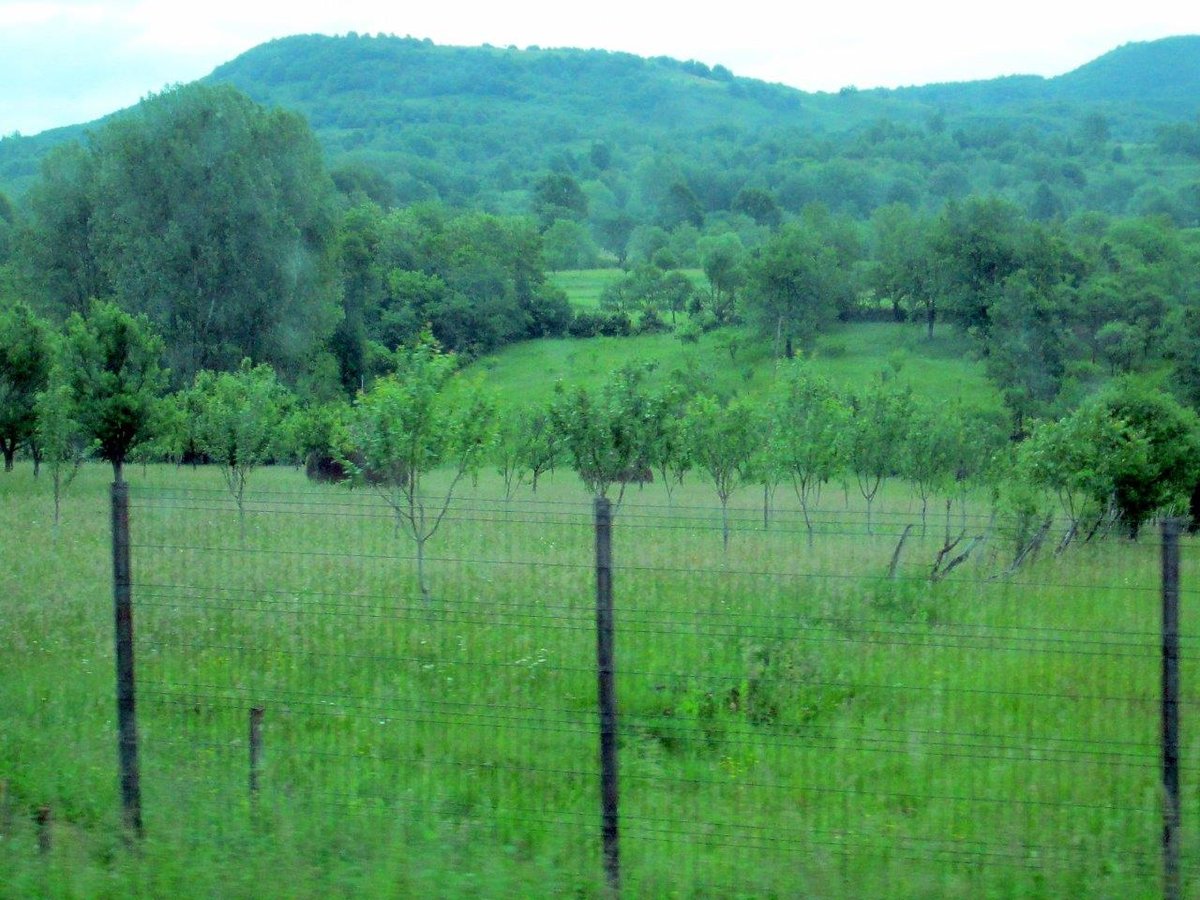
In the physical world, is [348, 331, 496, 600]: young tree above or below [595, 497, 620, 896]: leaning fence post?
above

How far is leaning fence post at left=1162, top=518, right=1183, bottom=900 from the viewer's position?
4.70m

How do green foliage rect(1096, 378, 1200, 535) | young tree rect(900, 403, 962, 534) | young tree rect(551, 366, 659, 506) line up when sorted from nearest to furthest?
green foliage rect(1096, 378, 1200, 535) < young tree rect(551, 366, 659, 506) < young tree rect(900, 403, 962, 534)

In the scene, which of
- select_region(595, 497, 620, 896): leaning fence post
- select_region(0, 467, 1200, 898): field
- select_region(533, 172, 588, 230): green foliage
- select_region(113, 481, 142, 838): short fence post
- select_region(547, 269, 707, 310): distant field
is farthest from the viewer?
select_region(533, 172, 588, 230): green foliage

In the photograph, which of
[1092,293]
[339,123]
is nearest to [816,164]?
[339,123]

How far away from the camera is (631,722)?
243 inches

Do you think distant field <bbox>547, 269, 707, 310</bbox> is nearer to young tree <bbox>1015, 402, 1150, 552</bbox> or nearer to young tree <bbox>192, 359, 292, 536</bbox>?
young tree <bbox>192, 359, 292, 536</bbox>

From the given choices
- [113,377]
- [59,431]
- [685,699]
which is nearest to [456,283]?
[113,377]

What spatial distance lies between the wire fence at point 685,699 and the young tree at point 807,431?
20.8m

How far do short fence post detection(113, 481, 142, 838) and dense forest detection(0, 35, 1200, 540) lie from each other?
11.7m

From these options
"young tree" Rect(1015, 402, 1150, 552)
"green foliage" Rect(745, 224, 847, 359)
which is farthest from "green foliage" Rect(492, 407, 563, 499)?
"green foliage" Rect(745, 224, 847, 359)

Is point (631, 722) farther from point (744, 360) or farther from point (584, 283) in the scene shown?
point (584, 283)

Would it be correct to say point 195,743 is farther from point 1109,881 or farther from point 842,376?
point 842,376

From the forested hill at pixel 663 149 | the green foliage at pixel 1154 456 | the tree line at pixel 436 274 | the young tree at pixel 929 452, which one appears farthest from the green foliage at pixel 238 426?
the forested hill at pixel 663 149

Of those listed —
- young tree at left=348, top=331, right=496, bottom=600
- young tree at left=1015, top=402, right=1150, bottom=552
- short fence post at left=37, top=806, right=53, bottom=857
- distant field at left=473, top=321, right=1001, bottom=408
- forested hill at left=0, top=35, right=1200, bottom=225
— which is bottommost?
short fence post at left=37, top=806, right=53, bottom=857
